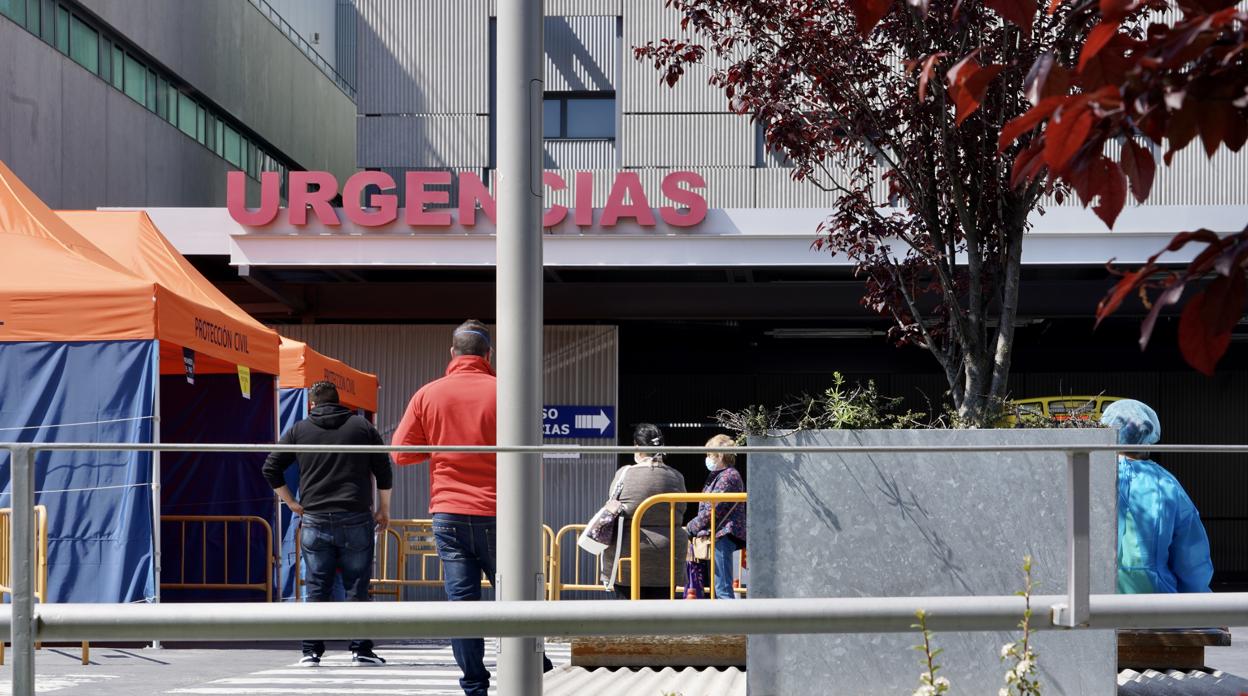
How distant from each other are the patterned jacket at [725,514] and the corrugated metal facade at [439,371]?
7341 mm

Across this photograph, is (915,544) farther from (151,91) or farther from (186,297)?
(151,91)

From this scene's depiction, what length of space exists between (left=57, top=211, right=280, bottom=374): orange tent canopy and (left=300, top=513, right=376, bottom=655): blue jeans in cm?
205

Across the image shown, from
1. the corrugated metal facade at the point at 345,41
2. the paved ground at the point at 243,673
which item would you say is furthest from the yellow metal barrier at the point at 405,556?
the corrugated metal facade at the point at 345,41

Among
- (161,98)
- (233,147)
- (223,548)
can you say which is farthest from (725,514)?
(233,147)

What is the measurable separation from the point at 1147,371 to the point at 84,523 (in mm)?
16825

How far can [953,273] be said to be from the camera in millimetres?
6121

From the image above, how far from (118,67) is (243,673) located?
1375 centimetres

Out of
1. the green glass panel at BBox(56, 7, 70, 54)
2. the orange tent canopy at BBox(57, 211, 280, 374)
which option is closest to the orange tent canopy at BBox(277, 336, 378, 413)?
the orange tent canopy at BBox(57, 211, 280, 374)

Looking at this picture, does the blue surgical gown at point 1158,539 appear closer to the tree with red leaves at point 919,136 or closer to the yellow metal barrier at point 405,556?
the tree with red leaves at point 919,136

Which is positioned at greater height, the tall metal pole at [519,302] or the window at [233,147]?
the window at [233,147]

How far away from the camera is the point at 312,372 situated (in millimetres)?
14266

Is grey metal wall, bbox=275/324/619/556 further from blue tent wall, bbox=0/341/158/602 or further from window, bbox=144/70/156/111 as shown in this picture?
blue tent wall, bbox=0/341/158/602

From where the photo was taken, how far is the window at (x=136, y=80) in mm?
A: 20422

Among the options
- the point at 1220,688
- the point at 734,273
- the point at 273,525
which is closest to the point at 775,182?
the point at 734,273
